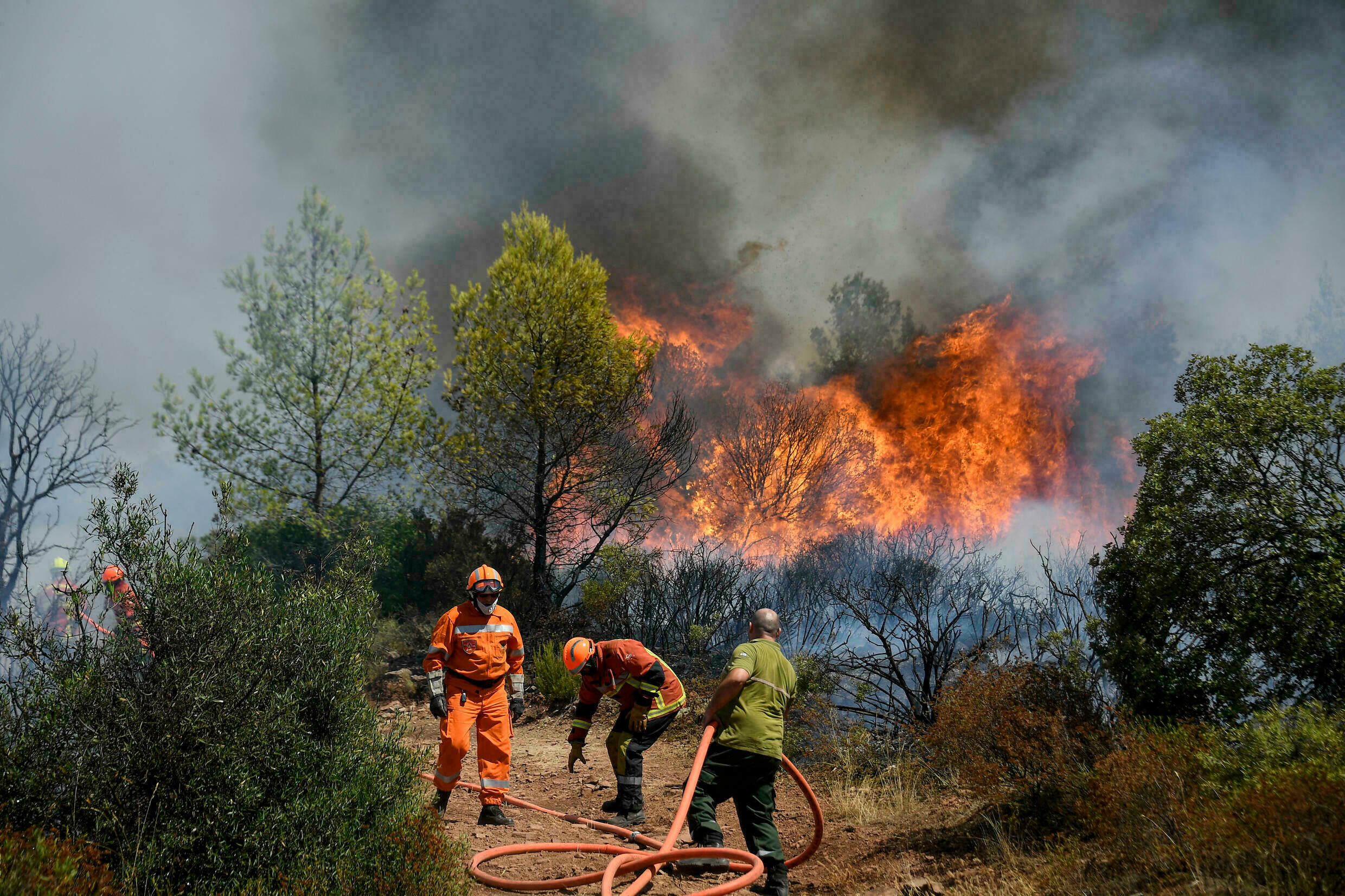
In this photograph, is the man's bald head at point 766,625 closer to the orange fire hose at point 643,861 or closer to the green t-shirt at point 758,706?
the green t-shirt at point 758,706

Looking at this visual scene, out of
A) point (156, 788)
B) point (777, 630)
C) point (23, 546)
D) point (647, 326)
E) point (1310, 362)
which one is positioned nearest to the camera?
point (156, 788)

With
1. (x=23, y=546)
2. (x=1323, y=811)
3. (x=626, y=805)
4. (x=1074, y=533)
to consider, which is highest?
(x=1074, y=533)

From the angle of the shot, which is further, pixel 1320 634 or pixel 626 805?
pixel 626 805

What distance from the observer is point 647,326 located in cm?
2836

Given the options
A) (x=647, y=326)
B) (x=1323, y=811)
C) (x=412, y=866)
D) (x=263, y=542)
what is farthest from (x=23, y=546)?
(x=1323, y=811)

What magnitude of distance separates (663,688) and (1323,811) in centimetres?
471

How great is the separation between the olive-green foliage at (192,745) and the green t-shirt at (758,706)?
2.01m

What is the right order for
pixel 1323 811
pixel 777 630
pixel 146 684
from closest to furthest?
pixel 1323 811 < pixel 146 684 < pixel 777 630

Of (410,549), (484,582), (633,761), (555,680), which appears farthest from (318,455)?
(633,761)

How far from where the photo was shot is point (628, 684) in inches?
264

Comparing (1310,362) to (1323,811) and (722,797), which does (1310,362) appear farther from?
(722,797)

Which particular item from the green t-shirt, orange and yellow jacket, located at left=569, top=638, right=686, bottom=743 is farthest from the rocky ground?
the green t-shirt

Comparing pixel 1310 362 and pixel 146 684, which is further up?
pixel 1310 362

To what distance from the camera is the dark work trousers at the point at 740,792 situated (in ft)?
16.2
